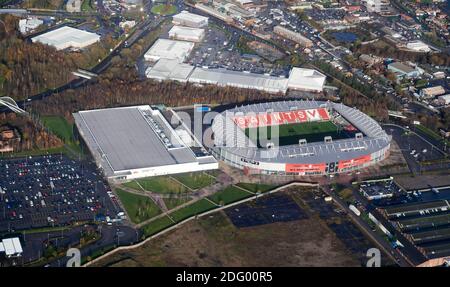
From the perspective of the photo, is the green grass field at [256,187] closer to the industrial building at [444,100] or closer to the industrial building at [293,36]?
the industrial building at [444,100]

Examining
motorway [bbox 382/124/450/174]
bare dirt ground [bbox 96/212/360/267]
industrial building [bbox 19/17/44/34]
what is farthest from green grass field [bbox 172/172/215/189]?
industrial building [bbox 19/17/44/34]

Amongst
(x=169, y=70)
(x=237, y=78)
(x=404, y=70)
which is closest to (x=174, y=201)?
(x=237, y=78)

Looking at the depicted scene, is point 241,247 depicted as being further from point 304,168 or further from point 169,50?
point 169,50

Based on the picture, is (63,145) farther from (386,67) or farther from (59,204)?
(386,67)

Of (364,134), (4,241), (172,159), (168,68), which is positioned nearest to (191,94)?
(168,68)

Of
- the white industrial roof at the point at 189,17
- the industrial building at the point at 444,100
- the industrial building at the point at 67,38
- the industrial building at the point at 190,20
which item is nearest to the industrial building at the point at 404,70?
the industrial building at the point at 444,100

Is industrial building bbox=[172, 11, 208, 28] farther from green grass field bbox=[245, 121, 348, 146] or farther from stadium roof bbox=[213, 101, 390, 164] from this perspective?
green grass field bbox=[245, 121, 348, 146]

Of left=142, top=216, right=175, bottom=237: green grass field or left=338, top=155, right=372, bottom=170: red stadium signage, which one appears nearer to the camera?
left=142, top=216, right=175, bottom=237: green grass field
